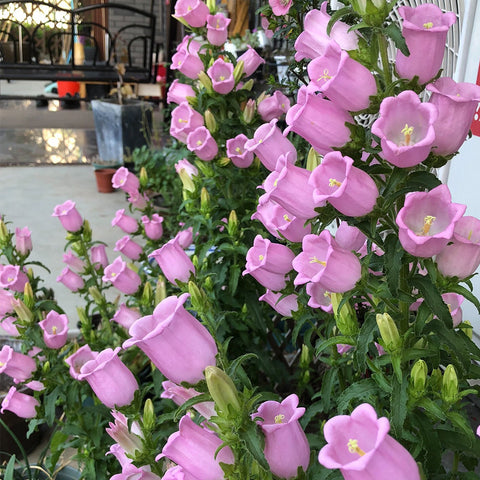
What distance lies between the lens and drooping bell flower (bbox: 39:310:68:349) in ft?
4.34

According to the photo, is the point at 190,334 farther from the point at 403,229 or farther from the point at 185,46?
the point at 185,46

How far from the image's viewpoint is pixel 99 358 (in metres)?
0.92

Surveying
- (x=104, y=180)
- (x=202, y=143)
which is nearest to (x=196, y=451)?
(x=202, y=143)

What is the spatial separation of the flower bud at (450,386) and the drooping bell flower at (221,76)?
100 centimetres

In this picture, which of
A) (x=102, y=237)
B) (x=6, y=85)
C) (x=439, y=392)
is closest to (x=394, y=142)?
(x=439, y=392)

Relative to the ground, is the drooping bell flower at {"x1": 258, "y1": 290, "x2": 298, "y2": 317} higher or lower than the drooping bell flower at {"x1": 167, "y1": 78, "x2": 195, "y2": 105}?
lower

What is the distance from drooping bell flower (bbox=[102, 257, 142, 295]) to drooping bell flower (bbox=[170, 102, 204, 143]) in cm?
38

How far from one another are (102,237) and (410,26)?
3.42 m

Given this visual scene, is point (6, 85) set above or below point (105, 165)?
below

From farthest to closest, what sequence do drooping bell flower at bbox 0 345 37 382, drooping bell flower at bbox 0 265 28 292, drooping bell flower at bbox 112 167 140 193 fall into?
drooping bell flower at bbox 112 167 140 193, drooping bell flower at bbox 0 265 28 292, drooping bell flower at bbox 0 345 37 382

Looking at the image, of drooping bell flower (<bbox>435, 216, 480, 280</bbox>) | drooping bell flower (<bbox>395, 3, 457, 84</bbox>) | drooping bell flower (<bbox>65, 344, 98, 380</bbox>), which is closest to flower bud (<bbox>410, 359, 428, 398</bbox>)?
drooping bell flower (<bbox>435, 216, 480, 280</bbox>)

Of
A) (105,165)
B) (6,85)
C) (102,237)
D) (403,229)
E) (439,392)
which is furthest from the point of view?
(6,85)

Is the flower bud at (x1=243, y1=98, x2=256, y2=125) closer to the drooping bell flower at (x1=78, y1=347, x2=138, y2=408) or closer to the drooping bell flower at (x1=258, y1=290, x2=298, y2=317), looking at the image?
the drooping bell flower at (x1=258, y1=290, x2=298, y2=317)

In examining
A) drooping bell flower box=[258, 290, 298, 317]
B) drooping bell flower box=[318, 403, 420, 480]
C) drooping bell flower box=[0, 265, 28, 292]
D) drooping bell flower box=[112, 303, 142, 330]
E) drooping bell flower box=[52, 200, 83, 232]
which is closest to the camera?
drooping bell flower box=[318, 403, 420, 480]
